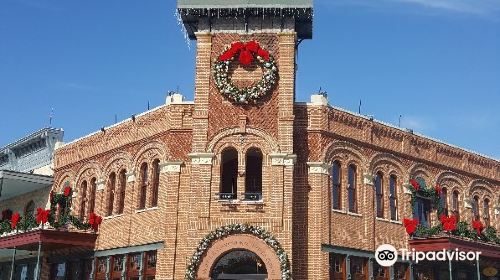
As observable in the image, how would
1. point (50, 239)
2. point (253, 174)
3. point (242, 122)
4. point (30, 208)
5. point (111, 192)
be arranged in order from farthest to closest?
point (30, 208)
point (111, 192)
point (253, 174)
point (50, 239)
point (242, 122)

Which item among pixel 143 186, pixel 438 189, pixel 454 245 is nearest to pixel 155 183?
pixel 143 186

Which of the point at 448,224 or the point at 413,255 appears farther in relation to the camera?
the point at 413,255

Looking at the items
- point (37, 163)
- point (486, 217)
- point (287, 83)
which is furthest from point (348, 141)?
point (37, 163)

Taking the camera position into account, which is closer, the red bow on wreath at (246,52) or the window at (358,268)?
the red bow on wreath at (246,52)

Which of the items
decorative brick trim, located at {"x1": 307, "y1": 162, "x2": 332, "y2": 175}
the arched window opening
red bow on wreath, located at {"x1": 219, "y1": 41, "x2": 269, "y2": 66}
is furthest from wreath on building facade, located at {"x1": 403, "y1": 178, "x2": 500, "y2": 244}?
red bow on wreath, located at {"x1": 219, "y1": 41, "x2": 269, "y2": 66}

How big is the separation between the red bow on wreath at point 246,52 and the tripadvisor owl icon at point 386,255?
9.40m

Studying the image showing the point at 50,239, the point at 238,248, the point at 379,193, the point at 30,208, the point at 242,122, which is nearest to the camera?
the point at 238,248

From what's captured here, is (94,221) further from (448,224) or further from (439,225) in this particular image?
(448,224)

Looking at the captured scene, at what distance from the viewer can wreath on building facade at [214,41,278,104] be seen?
86.8 feet

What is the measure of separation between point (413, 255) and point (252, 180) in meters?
7.67

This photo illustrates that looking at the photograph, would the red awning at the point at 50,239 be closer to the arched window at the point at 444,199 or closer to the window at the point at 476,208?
the arched window at the point at 444,199

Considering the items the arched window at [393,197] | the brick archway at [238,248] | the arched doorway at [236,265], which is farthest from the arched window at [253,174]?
the arched window at [393,197]

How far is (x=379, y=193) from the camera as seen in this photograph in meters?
29.5

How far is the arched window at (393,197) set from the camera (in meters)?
29.7
